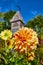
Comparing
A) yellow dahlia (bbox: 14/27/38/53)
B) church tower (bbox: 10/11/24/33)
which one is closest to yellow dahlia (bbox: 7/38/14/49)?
yellow dahlia (bbox: 14/27/38/53)

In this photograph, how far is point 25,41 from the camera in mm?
1671

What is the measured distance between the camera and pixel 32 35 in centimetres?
171

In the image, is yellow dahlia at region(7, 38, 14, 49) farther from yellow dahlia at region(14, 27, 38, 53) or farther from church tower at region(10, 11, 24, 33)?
church tower at region(10, 11, 24, 33)

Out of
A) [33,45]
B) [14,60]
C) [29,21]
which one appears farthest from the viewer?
[29,21]

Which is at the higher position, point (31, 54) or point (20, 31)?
point (20, 31)

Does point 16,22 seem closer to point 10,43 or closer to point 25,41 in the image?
point 10,43

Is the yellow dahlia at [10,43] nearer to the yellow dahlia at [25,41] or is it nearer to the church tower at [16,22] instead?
the yellow dahlia at [25,41]

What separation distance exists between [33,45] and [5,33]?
0.92 feet

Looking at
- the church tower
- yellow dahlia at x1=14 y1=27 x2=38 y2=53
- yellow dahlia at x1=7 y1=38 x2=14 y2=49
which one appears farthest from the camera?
the church tower

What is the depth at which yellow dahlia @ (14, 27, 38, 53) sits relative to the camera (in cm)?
164

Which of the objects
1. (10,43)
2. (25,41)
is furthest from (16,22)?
(25,41)

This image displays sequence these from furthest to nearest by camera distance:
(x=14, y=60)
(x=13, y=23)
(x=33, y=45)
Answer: (x=13, y=23)
(x=14, y=60)
(x=33, y=45)

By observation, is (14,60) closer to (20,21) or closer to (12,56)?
(12,56)

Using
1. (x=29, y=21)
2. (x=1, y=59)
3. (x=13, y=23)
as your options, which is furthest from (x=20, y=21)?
(x=29, y=21)
